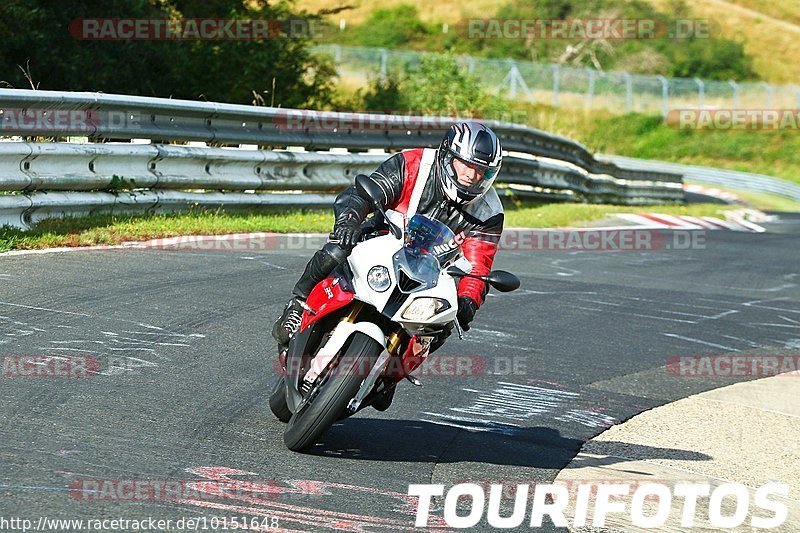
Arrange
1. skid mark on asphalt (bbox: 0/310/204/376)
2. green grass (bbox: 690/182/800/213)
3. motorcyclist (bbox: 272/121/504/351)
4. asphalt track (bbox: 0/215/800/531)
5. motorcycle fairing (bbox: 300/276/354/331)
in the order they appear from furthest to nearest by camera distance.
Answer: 1. green grass (bbox: 690/182/800/213)
2. skid mark on asphalt (bbox: 0/310/204/376)
3. motorcyclist (bbox: 272/121/504/351)
4. motorcycle fairing (bbox: 300/276/354/331)
5. asphalt track (bbox: 0/215/800/531)

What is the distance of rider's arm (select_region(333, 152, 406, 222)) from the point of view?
5.97 m

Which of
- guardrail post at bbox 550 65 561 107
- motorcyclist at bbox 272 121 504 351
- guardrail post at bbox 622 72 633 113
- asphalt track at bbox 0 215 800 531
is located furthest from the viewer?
guardrail post at bbox 622 72 633 113

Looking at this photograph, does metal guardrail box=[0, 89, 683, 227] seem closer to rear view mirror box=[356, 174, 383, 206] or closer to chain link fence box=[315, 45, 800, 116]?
rear view mirror box=[356, 174, 383, 206]

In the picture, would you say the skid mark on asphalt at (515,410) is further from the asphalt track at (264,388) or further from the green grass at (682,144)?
the green grass at (682,144)

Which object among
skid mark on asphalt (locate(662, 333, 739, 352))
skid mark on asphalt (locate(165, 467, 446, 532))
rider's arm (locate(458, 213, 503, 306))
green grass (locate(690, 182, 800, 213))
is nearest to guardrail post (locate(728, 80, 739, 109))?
green grass (locate(690, 182, 800, 213))

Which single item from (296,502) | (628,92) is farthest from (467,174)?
(628,92)

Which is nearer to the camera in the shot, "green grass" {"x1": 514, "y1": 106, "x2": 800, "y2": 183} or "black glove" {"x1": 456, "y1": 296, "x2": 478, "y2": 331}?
"black glove" {"x1": 456, "y1": 296, "x2": 478, "y2": 331}

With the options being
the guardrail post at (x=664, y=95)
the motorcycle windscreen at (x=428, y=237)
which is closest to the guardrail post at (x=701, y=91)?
the guardrail post at (x=664, y=95)

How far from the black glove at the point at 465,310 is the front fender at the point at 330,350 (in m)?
0.39

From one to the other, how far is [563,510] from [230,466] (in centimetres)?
149

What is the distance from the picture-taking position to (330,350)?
19.0ft

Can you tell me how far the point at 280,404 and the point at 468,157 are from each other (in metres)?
1.61

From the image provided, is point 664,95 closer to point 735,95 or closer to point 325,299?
point 735,95

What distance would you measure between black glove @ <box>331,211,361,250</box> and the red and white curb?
14116mm
